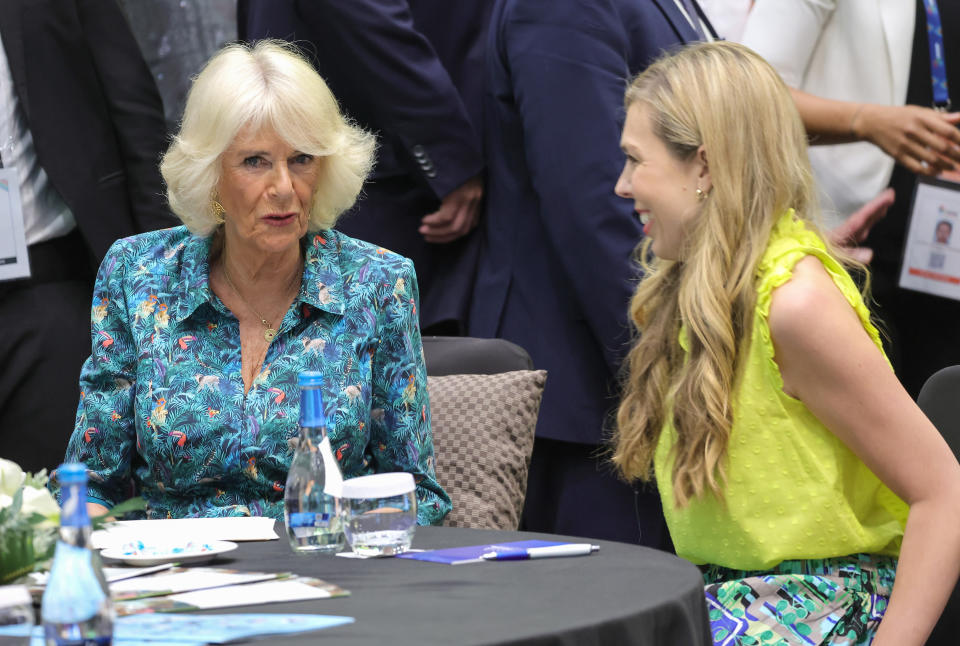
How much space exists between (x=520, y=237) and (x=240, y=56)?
1009mm

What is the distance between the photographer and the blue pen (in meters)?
1.71

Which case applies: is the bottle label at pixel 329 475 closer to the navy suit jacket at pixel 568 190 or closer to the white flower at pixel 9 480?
the white flower at pixel 9 480

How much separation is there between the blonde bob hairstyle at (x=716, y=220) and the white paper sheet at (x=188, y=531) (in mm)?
640

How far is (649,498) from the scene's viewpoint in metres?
3.30

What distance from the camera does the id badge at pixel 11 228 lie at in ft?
10.5

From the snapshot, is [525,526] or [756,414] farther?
[525,526]

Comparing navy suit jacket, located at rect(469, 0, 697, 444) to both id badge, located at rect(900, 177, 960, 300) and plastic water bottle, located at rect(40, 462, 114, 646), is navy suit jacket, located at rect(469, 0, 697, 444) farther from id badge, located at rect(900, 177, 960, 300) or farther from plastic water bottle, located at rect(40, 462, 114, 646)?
plastic water bottle, located at rect(40, 462, 114, 646)

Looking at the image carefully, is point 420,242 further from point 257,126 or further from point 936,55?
point 936,55

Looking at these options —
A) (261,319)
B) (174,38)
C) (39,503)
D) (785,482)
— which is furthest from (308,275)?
(174,38)

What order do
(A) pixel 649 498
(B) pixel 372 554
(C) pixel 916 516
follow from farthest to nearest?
(A) pixel 649 498 < (C) pixel 916 516 < (B) pixel 372 554

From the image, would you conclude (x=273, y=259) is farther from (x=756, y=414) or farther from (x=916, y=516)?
(x=916, y=516)

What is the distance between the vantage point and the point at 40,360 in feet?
10.8

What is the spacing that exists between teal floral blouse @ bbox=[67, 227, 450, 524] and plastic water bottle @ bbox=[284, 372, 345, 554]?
55cm

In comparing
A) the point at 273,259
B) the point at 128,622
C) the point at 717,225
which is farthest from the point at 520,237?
the point at 128,622
